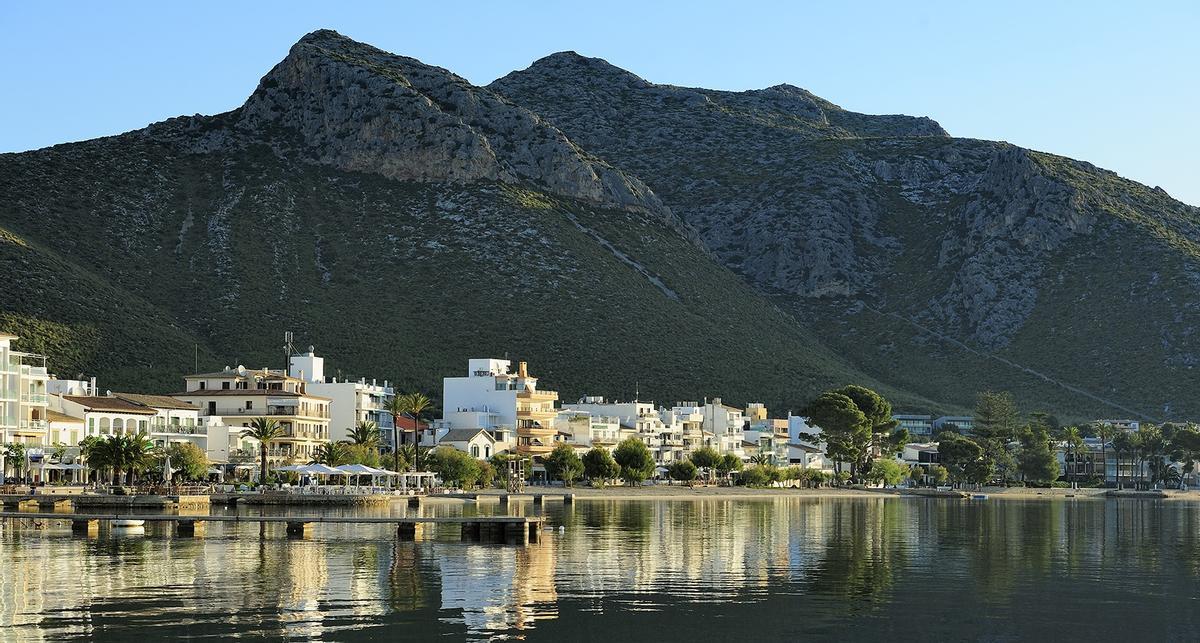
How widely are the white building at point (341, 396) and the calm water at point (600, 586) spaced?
61.5 metres

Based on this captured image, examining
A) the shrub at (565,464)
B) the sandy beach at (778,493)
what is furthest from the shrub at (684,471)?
the shrub at (565,464)

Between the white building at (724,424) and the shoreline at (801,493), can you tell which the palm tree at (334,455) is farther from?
the white building at (724,424)

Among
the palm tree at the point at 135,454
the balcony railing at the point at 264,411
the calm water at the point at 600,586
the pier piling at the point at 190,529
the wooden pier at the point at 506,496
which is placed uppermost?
the balcony railing at the point at 264,411

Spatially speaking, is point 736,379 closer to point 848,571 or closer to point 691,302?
point 691,302

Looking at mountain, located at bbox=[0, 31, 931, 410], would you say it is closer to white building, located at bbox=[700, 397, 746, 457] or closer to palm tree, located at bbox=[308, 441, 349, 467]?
white building, located at bbox=[700, 397, 746, 457]

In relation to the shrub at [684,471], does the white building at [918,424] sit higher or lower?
higher

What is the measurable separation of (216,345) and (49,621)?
11869 cm

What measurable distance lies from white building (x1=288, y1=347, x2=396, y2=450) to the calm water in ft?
202

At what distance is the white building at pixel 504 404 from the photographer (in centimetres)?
14925

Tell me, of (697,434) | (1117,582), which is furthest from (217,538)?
(697,434)

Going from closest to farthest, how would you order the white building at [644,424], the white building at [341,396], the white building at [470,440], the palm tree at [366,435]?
the palm tree at [366,435] < the white building at [341,396] < the white building at [470,440] < the white building at [644,424]

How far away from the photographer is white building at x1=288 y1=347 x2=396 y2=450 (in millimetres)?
139000

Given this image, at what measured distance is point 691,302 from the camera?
191625 mm

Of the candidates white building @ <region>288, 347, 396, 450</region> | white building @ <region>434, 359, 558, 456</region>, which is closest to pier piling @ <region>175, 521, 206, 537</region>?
white building @ <region>288, 347, 396, 450</region>
